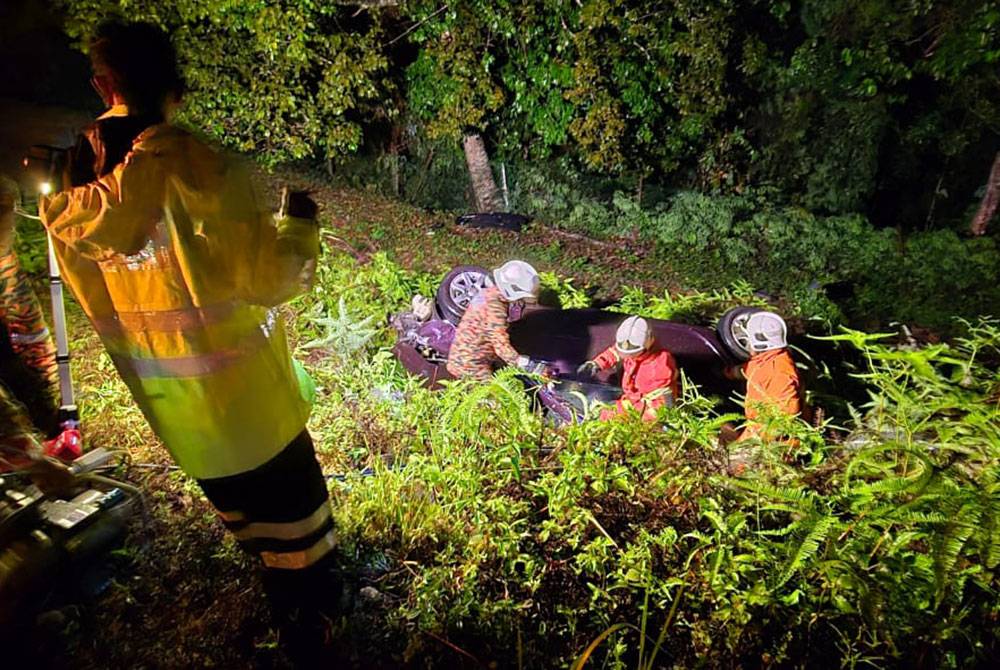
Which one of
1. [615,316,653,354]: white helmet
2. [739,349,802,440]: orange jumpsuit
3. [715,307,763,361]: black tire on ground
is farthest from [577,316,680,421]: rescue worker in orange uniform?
[715,307,763,361]: black tire on ground

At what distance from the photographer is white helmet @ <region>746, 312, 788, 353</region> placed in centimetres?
383

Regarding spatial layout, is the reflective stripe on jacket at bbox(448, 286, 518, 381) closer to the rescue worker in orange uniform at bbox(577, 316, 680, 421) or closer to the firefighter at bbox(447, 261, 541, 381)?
the firefighter at bbox(447, 261, 541, 381)

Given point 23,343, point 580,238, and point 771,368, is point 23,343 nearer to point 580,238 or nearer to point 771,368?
point 771,368

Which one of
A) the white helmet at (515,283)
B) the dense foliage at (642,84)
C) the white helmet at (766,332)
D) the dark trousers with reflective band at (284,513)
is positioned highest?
the dense foliage at (642,84)

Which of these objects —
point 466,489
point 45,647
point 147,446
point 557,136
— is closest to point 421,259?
point 557,136

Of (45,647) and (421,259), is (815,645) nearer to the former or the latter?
(45,647)

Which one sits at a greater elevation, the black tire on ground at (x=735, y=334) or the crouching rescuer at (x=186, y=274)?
the crouching rescuer at (x=186, y=274)

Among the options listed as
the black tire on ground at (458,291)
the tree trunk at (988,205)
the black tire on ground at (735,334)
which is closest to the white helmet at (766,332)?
the black tire on ground at (735,334)

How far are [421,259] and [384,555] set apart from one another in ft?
18.9

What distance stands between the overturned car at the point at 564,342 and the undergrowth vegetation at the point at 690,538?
1.33m

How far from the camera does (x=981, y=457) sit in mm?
2230

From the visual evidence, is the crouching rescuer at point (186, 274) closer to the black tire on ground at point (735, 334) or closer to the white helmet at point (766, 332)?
the white helmet at point (766, 332)

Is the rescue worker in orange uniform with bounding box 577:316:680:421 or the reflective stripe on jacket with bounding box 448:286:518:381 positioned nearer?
the rescue worker in orange uniform with bounding box 577:316:680:421

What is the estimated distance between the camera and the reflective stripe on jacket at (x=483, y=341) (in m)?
4.44
